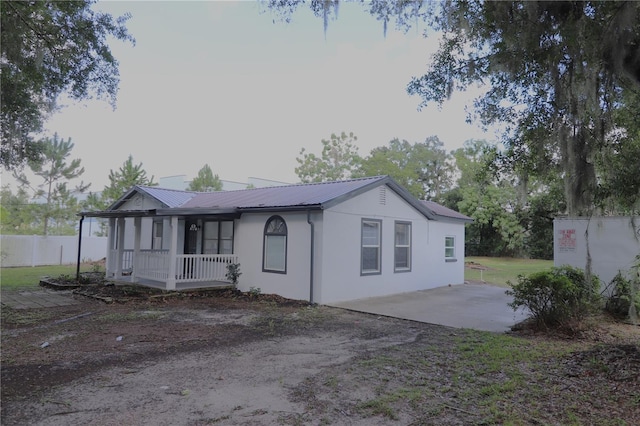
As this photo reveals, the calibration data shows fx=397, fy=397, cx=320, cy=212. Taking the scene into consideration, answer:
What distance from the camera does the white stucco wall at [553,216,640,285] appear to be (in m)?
8.98

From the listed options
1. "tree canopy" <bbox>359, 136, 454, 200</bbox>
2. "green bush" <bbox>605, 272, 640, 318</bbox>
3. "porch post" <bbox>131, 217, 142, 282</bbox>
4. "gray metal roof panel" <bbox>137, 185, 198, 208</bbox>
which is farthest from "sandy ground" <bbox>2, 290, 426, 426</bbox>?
"tree canopy" <bbox>359, 136, 454, 200</bbox>

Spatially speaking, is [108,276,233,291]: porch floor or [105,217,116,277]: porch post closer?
[108,276,233,291]: porch floor

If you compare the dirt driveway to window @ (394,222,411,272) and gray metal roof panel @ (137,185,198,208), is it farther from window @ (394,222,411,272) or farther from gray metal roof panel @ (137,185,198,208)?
gray metal roof panel @ (137,185,198,208)

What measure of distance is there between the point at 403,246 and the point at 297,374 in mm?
8441

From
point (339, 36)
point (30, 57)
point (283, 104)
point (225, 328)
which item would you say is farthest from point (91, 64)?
point (283, 104)

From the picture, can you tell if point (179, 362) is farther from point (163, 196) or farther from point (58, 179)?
point (58, 179)

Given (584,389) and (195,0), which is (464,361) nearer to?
(584,389)

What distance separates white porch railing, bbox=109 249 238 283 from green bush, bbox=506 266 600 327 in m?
7.84

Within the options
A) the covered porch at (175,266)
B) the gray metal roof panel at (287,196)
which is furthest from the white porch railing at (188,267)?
the gray metal roof panel at (287,196)

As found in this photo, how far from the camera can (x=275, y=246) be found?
10961 millimetres

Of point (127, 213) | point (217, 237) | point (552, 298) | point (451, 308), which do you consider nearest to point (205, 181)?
point (217, 237)

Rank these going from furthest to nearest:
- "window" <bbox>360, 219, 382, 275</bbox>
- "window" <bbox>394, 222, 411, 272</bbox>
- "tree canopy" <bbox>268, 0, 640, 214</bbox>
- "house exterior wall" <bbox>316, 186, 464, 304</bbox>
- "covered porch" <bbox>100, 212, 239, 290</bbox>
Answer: "window" <bbox>394, 222, 411, 272</bbox>
"window" <bbox>360, 219, 382, 275</bbox>
"covered porch" <bbox>100, 212, 239, 290</bbox>
"house exterior wall" <bbox>316, 186, 464, 304</bbox>
"tree canopy" <bbox>268, 0, 640, 214</bbox>

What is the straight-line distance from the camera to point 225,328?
726 centimetres

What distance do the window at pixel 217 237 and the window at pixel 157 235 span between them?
264cm
